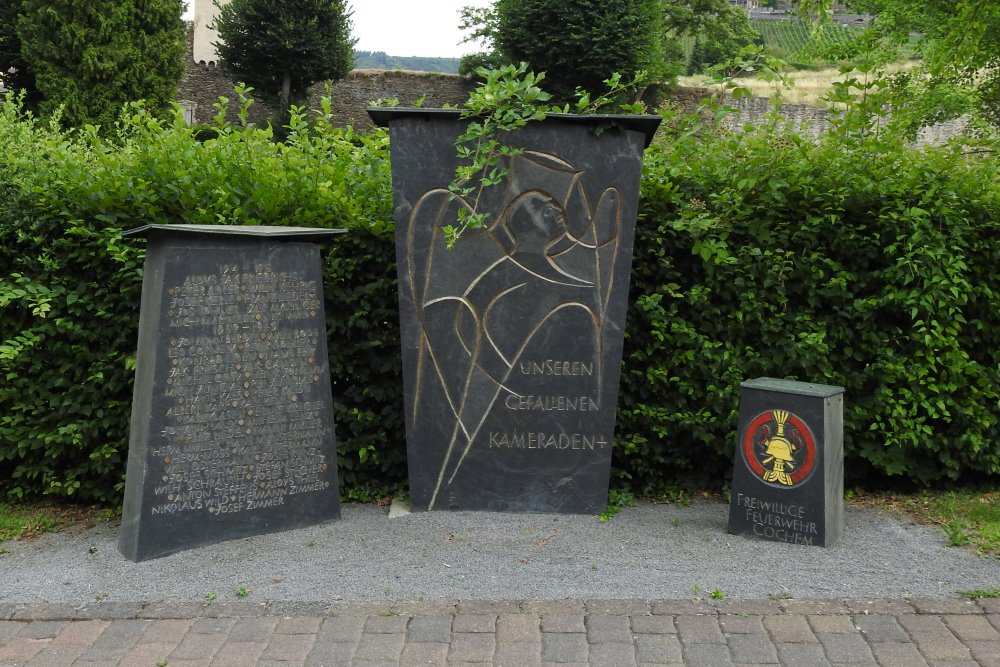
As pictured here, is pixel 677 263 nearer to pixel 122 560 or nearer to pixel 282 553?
pixel 282 553

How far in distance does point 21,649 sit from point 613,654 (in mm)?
2188

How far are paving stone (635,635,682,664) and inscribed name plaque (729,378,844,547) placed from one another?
48.8 inches

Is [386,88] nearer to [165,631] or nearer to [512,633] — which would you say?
[165,631]

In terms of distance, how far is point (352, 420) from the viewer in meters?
5.11

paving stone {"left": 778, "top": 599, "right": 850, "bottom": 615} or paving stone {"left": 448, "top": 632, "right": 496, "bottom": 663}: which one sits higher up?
paving stone {"left": 778, "top": 599, "right": 850, "bottom": 615}

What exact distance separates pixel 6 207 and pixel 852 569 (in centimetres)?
461

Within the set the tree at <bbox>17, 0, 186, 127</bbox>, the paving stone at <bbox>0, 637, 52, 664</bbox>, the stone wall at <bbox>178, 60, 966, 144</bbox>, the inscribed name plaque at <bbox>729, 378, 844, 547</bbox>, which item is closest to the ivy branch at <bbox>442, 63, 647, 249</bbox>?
the inscribed name plaque at <bbox>729, 378, 844, 547</bbox>

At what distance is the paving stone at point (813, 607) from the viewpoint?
3678mm

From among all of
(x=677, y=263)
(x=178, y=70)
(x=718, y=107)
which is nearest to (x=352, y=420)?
(x=677, y=263)

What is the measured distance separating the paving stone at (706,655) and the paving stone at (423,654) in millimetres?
877

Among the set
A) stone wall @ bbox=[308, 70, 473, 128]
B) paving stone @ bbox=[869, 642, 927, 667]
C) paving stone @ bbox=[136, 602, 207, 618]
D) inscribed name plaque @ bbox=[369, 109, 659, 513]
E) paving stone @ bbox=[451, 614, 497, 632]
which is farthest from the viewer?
stone wall @ bbox=[308, 70, 473, 128]

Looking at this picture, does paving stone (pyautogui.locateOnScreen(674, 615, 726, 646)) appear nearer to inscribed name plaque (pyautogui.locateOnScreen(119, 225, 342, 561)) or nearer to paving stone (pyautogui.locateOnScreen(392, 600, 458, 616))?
paving stone (pyautogui.locateOnScreen(392, 600, 458, 616))

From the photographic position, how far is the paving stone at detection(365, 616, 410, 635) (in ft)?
11.5

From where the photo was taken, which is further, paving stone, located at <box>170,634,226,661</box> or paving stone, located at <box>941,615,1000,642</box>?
paving stone, located at <box>941,615,1000,642</box>
